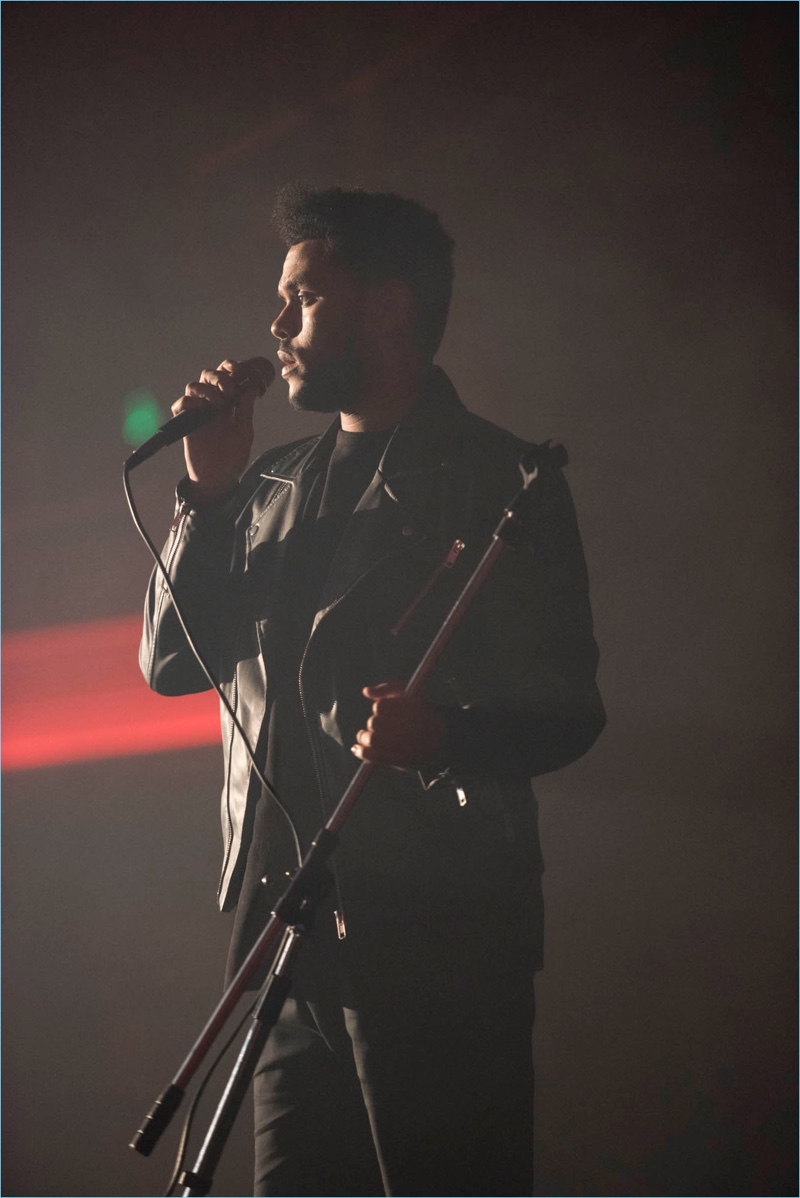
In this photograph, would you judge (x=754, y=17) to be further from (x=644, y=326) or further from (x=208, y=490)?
(x=208, y=490)

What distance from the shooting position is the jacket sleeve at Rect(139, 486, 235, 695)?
1.33m

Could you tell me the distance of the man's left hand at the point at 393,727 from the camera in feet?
3.16

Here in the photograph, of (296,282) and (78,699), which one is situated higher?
(296,282)

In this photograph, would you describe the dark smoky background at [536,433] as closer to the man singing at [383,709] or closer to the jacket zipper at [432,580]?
the man singing at [383,709]

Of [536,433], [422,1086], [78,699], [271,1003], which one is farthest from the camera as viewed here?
[78,699]

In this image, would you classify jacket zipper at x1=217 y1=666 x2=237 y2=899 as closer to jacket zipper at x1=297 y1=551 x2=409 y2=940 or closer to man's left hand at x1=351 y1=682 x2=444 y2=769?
jacket zipper at x1=297 y1=551 x2=409 y2=940

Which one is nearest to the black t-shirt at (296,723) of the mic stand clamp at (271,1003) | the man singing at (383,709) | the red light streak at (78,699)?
the man singing at (383,709)

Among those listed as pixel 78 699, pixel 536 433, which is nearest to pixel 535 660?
pixel 536 433

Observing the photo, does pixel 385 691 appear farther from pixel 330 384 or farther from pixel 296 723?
pixel 330 384

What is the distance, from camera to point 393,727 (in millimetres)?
964

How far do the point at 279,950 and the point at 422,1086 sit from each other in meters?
0.28

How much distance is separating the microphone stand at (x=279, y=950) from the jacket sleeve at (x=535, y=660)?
11cm

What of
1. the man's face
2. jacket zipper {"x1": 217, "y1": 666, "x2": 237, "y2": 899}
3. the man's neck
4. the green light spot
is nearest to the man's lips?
the man's face

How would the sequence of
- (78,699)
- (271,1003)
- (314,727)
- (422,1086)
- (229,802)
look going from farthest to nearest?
(78,699) → (229,802) → (314,727) → (422,1086) → (271,1003)
